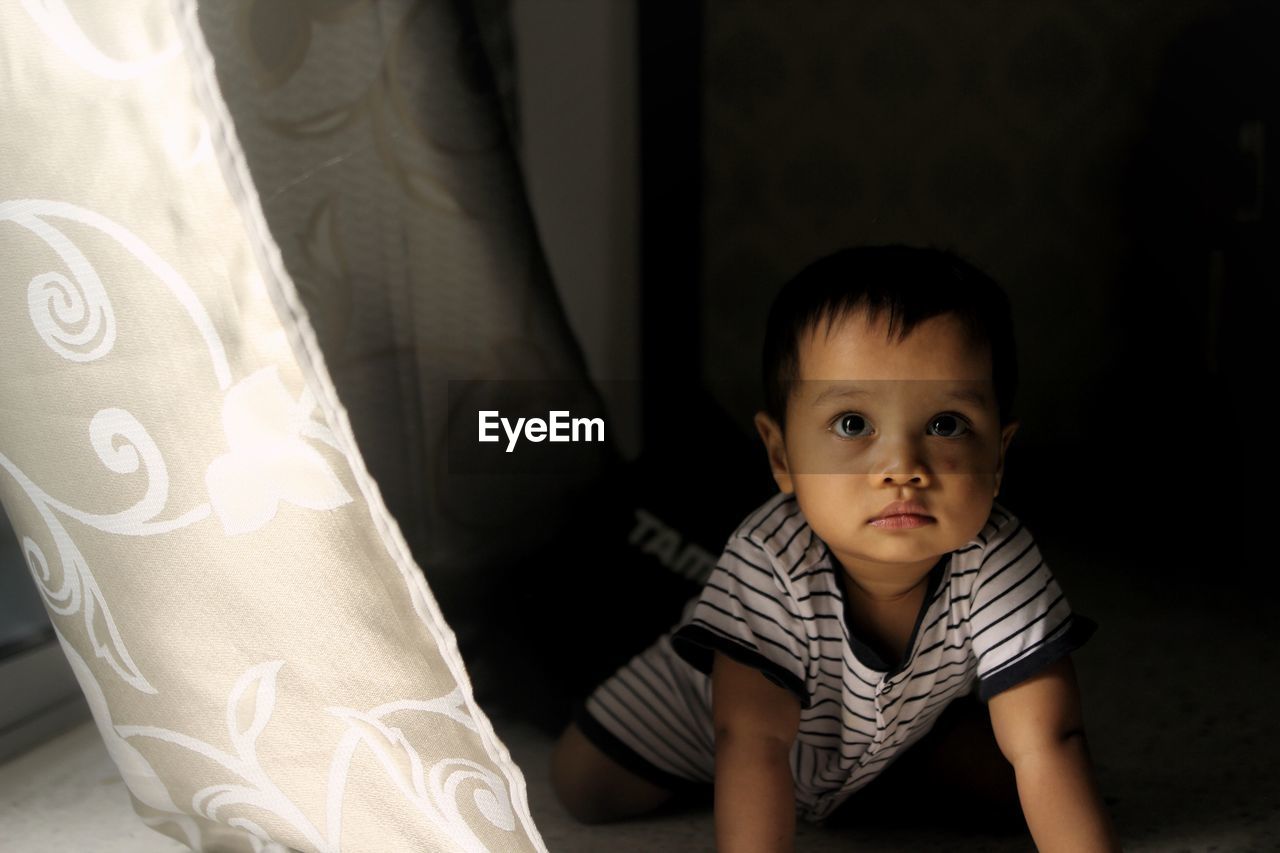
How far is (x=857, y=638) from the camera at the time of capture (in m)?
0.64

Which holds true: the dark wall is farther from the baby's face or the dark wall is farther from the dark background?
the baby's face

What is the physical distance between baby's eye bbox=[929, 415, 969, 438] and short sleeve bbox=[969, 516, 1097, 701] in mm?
91

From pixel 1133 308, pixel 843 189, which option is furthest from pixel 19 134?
pixel 1133 308

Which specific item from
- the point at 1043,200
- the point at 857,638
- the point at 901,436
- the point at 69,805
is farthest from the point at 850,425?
the point at 1043,200

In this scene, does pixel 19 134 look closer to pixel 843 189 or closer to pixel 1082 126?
pixel 843 189

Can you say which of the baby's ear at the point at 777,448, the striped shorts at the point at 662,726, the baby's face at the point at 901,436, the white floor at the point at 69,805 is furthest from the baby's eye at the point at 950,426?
the white floor at the point at 69,805

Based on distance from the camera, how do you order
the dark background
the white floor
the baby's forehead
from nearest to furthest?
1. the baby's forehead
2. the white floor
3. the dark background

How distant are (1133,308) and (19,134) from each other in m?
1.38

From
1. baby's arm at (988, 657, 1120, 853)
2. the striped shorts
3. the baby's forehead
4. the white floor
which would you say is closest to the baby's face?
the baby's forehead

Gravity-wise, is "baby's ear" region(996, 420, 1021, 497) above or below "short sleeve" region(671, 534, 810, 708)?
above

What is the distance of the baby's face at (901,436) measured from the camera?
0.58m

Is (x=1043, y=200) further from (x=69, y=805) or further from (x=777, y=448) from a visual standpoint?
(x=69, y=805)

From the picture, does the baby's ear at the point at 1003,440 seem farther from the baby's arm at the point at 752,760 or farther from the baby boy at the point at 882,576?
the baby's arm at the point at 752,760

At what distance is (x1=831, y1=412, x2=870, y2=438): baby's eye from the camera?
602 mm
